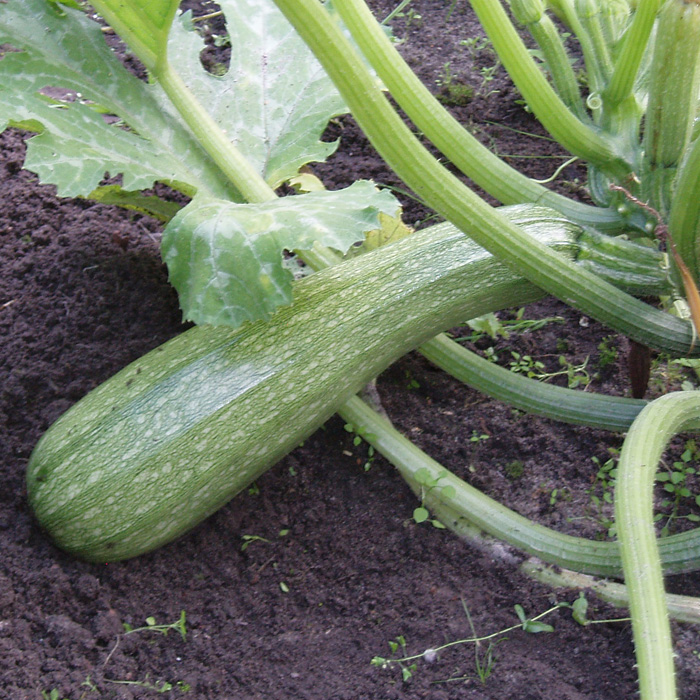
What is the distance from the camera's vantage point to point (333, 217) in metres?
1.70

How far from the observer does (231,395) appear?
1811 mm

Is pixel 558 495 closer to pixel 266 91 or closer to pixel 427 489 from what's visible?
pixel 427 489

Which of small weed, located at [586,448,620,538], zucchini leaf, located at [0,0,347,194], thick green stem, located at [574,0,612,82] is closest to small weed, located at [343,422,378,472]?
small weed, located at [586,448,620,538]

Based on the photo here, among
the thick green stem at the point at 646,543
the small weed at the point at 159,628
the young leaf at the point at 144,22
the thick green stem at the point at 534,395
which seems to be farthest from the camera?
the thick green stem at the point at 534,395

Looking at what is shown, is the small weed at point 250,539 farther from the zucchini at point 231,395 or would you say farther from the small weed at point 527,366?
the small weed at point 527,366

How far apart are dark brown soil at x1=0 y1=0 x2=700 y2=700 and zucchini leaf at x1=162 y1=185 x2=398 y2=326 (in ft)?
1.80

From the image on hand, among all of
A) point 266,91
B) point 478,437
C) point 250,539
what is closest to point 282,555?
point 250,539

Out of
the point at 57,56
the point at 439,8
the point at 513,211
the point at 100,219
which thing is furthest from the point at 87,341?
the point at 439,8

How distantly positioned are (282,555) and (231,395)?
0.46 meters

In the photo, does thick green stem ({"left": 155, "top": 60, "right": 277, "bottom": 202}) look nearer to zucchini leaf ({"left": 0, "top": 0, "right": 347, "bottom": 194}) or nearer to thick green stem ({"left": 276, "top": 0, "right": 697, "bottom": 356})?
zucchini leaf ({"left": 0, "top": 0, "right": 347, "bottom": 194})

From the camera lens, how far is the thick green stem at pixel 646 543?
1283mm

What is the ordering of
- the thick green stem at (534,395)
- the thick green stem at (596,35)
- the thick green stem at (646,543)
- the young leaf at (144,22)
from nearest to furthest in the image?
the thick green stem at (646,543)
the young leaf at (144,22)
the thick green stem at (534,395)
the thick green stem at (596,35)

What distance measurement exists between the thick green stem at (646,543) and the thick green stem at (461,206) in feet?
0.98

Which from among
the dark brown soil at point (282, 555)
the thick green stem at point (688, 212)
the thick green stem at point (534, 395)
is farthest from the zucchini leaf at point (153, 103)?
the thick green stem at point (688, 212)
